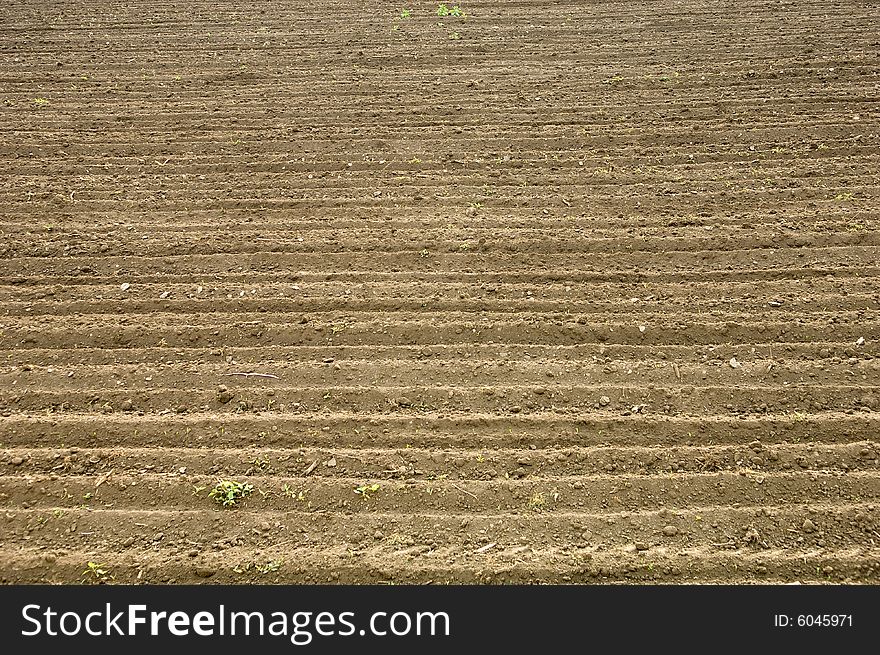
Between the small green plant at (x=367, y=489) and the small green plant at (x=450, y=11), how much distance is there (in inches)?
286

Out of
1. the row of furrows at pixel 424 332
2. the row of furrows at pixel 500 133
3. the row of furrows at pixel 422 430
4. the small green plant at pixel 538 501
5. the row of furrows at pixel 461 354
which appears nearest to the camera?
the small green plant at pixel 538 501

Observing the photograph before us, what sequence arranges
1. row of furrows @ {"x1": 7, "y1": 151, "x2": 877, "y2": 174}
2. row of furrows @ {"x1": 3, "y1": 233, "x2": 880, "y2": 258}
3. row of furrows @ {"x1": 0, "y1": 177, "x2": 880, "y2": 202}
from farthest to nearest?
row of furrows @ {"x1": 7, "y1": 151, "x2": 877, "y2": 174}
row of furrows @ {"x1": 0, "y1": 177, "x2": 880, "y2": 202}
row of furrows @ {"x1": 3, "y1": 233, "x2": 880, "y2": 258}

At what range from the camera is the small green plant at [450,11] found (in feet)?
27.9

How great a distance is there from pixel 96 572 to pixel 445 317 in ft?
8.07

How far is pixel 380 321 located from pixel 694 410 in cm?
206

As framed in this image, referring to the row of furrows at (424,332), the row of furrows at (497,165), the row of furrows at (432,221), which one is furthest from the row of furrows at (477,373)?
the row of furrows at (497,165)

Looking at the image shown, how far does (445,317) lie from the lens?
4250mm

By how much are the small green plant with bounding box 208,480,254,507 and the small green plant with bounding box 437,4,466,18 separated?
7327 millimetres

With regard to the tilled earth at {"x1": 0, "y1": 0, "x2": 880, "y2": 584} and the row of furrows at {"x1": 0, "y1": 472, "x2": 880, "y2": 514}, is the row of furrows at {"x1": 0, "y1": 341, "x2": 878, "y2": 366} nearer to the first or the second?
the tilled earth at {"x1": 0, "y1": 0, "x2": 880, "y2": 584}

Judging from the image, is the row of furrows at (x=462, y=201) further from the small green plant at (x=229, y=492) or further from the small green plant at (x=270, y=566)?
the small green plant at (x=270, y=566)

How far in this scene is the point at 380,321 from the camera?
13.8 ft

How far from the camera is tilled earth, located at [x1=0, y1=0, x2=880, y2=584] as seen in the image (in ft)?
10.4

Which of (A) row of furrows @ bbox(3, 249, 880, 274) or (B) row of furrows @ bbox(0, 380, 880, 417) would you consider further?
(A) row of furrows @ bbox(3, 249, 880, 274)

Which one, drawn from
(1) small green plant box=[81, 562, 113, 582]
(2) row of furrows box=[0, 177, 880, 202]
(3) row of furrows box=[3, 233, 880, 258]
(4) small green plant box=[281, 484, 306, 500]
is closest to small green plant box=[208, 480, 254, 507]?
(4) small green plant box=[281, 484, 306, 500]
